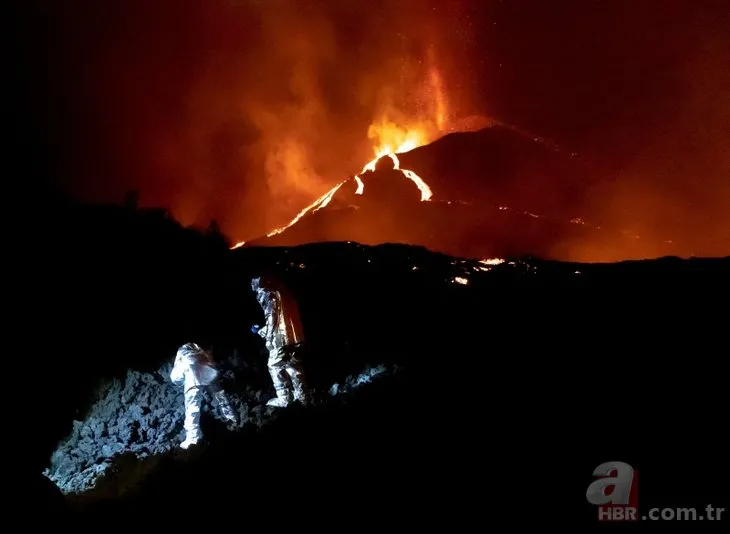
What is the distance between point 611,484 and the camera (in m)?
4.52

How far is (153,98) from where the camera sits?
1171 cm

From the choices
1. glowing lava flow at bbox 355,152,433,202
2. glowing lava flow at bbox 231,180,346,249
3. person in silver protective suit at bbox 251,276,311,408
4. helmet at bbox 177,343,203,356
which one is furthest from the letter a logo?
glowing lava flow at bbox 231,180,346,249

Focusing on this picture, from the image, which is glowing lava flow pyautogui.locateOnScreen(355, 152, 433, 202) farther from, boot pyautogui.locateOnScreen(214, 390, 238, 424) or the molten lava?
boot pyautogui.locateOnScreen(214, 390, 238, 424)

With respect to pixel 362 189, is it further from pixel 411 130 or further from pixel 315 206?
pixel 411 130

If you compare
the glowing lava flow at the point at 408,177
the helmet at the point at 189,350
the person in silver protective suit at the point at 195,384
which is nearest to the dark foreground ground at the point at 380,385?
the person in silver protective suit at the point at 195,384

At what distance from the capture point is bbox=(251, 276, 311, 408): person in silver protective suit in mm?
7746

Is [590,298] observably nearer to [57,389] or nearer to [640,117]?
[640,117]

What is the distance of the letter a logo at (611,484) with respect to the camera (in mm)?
4406

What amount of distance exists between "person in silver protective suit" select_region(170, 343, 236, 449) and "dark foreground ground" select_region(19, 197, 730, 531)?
0.34 meters

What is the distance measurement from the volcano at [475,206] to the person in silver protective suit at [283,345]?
139 inches

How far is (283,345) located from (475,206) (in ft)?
19.9

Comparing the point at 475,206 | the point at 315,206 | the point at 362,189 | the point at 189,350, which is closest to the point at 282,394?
the point at 189,350

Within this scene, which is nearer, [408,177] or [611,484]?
[611,484]

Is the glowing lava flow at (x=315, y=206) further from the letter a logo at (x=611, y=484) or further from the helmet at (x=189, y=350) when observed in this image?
the letter a logo at (x=611, y=484)
